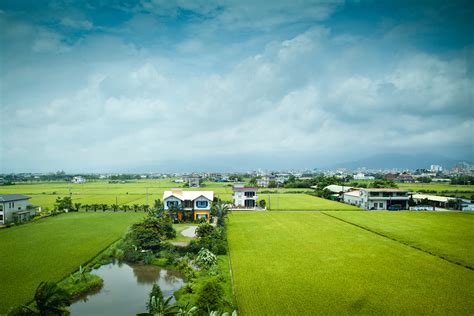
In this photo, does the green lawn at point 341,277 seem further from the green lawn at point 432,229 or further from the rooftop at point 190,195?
the rooftop at point 190,195

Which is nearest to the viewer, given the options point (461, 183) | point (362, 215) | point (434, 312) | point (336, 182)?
point (434, 312)

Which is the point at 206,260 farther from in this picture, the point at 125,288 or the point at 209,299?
the point at 209,299

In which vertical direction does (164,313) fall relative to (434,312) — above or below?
above

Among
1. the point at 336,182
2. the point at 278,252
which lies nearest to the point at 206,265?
the point at 278,252

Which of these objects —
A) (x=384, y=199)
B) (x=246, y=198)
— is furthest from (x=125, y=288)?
(x=384, y=199)

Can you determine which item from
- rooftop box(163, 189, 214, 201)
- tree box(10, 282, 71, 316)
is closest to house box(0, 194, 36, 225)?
rooftop box(163, 189, 214, 201)

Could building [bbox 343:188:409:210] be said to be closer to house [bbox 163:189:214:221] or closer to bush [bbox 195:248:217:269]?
house [bbox 163:189:214:221]

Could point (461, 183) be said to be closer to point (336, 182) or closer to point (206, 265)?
point (336, 182)
